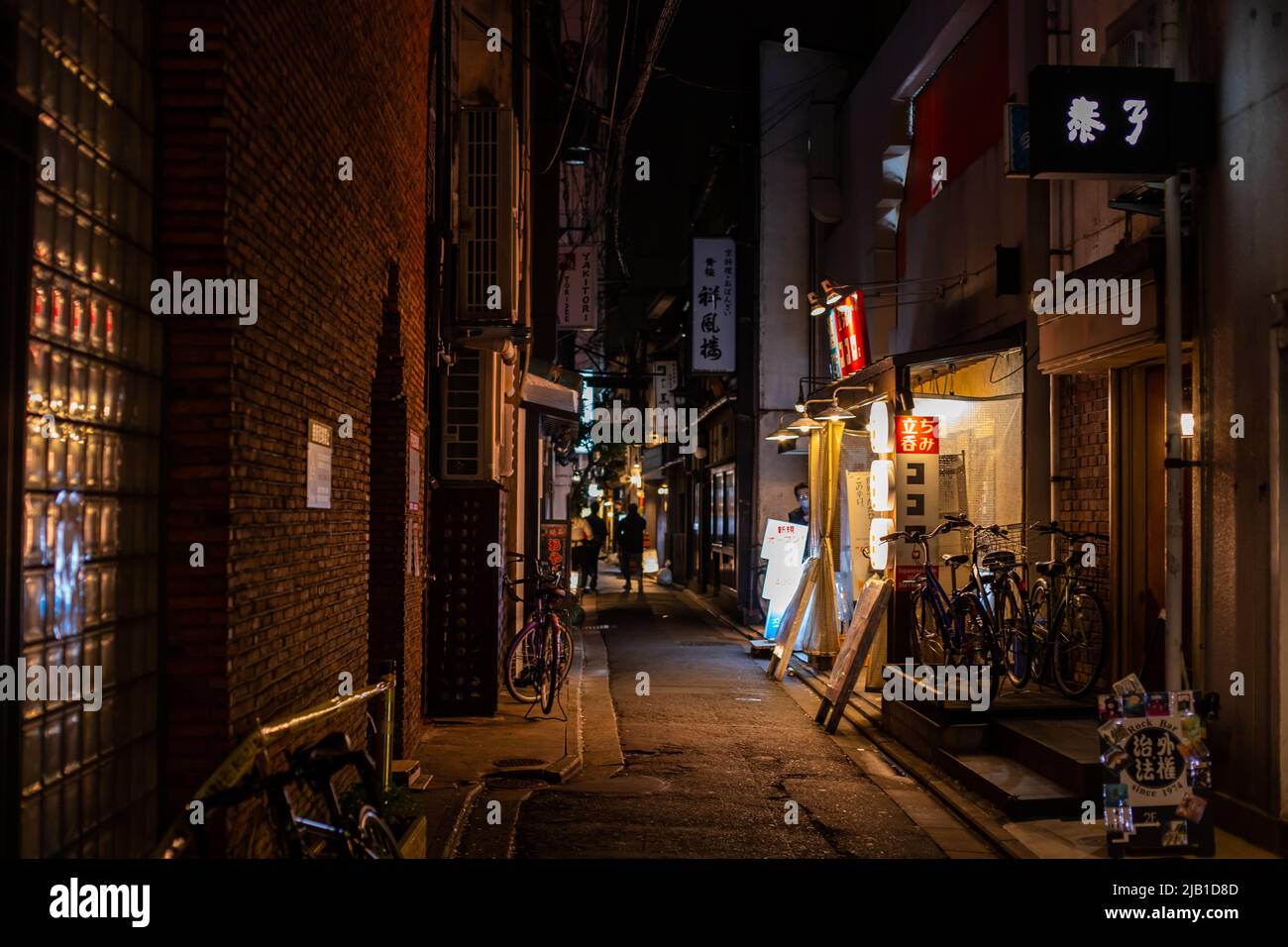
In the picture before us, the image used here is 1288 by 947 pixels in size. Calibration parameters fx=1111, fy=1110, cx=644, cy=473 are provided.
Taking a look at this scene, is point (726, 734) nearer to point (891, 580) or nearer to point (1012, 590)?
point (891, 580)

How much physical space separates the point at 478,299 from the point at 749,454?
1439 cm

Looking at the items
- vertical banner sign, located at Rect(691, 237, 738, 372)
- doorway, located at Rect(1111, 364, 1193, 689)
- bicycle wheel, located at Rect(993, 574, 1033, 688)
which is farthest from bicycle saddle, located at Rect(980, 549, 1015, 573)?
vertical banner sign, located at Rect(691, 237, 738, 372)

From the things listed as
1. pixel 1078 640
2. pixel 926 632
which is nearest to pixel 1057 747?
pixel 1078 640

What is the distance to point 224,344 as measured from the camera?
5.01 meters

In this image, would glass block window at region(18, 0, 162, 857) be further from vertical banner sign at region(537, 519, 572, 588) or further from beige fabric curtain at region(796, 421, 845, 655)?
vertical banner sign at region(537, 519, 572, 588)

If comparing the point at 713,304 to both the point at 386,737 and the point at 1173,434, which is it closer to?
the point at 1173,434

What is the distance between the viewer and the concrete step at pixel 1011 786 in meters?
8.27

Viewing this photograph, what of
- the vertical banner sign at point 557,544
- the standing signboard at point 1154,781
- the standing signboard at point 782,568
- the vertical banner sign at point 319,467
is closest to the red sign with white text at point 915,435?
the standing signboard at point 782,568

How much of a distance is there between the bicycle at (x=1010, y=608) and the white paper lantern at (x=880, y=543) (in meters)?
0.98

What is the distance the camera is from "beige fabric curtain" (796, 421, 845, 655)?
50.1 ft

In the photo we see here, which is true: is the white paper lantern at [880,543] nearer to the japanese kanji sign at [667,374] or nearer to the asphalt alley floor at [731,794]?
the asphalt alley floor at [731,794]

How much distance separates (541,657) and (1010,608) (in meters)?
5.20

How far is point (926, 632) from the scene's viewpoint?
40.3 ft
